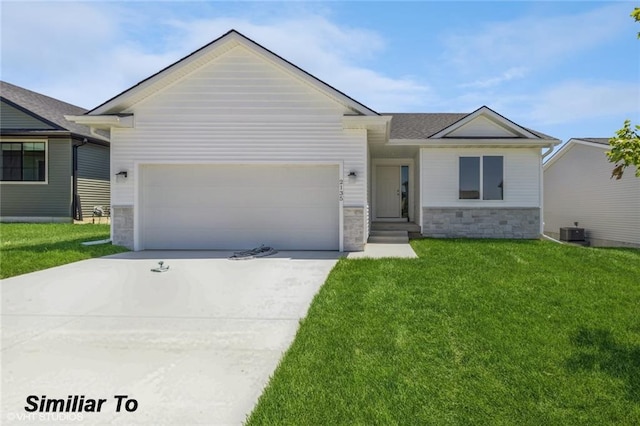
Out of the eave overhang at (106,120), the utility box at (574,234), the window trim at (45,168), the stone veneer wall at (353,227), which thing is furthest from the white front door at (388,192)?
the window trim at (45,168)

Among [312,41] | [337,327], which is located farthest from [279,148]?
[337,327]

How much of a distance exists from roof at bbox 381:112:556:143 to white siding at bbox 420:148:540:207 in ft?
2.32

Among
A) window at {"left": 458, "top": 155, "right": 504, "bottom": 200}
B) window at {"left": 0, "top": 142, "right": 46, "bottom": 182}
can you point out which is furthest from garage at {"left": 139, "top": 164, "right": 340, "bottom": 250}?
window at {"left": 0, "top": 142, "right": 46, "bottom": 182}

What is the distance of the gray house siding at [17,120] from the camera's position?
1717cm

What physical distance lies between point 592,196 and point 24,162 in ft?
80.3

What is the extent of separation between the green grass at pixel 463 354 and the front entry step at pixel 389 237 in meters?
5.21

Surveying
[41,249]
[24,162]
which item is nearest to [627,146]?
[41,249]

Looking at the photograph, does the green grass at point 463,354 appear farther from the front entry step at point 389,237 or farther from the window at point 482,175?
the window at point 482,175

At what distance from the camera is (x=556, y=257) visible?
8758 mm

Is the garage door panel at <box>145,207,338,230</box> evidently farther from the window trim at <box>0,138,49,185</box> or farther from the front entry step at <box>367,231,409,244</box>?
the window trim at <box>0,138,49,185</box>

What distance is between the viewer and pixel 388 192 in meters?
15.8

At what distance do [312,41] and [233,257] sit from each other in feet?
19.4

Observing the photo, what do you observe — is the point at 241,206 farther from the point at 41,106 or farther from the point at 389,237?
the point at 41,106

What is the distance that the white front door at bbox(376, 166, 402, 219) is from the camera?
621 inches
